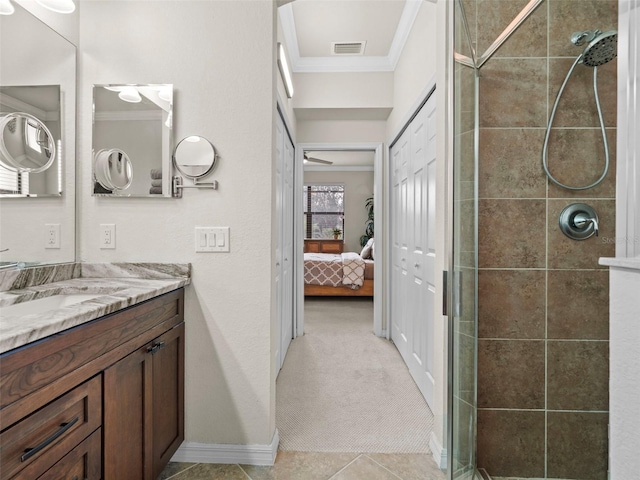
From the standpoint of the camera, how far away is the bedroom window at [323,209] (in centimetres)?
841

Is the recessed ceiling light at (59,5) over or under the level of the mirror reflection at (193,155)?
over

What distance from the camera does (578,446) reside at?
1437mm

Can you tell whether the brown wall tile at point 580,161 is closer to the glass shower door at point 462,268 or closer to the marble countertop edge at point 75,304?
the glass shower door at point 462,268

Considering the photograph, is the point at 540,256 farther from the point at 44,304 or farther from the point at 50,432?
the point at 44,304

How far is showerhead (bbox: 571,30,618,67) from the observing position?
1326 mm

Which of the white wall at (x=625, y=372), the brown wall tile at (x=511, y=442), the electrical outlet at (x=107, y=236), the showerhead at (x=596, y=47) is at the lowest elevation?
the brown wall tile at (x=511, y=442)

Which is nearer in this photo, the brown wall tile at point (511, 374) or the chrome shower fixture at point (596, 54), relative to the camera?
the chrome shower fixture at point (596, 54)

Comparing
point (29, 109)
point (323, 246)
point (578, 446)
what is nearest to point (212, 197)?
point (29, 109)

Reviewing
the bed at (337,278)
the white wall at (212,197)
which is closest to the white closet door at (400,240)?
the white wall at (212,197)

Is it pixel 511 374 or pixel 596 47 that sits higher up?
pixel 596 47

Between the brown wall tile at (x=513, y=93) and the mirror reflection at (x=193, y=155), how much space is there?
126 cm

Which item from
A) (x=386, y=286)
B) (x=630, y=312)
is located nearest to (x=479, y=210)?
(x=630, y=312)

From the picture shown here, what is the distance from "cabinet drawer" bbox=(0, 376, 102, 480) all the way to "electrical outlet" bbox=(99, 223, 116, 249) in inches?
31.7

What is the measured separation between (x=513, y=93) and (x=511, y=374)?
1.22m
